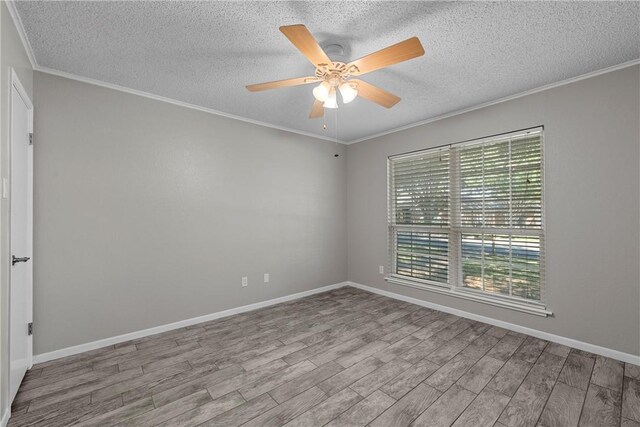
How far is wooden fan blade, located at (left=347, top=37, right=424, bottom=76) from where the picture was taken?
64.6 inches

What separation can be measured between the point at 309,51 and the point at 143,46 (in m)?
1.38

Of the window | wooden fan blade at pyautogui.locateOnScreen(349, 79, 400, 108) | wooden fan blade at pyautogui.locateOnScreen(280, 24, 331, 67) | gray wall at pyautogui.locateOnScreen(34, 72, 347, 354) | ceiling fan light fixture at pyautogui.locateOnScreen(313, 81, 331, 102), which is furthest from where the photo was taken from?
the window

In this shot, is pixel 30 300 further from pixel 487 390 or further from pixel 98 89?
pixel 487 390

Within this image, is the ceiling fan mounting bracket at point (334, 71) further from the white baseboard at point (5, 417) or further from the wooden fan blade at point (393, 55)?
the white baseboard at point (5, 417)

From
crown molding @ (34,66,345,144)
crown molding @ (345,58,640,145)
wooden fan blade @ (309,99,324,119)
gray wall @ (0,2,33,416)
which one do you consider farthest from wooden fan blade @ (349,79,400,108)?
gray wall @ (0,2,33,416)

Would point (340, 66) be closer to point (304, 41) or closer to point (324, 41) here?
point (324, 41)

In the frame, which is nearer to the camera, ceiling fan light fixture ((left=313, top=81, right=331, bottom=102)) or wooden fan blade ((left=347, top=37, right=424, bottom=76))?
wooden fan blade ((left=347, top=37, right=424, bottom=76))

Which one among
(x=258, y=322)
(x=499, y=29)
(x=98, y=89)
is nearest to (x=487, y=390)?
(x=258, y=322)

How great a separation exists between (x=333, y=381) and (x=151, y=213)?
2440mm

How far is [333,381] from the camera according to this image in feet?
7.25

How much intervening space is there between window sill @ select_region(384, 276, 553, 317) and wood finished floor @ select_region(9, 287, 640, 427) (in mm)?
275

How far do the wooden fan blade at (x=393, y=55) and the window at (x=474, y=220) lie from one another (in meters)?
2.11

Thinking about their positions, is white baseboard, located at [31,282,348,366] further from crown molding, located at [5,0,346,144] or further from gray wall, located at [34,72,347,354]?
crown molding, located at [5,0,346,144]

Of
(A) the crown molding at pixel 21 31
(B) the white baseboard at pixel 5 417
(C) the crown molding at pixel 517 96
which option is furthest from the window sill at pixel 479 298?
(A) the crown molding at pixel 21 31
